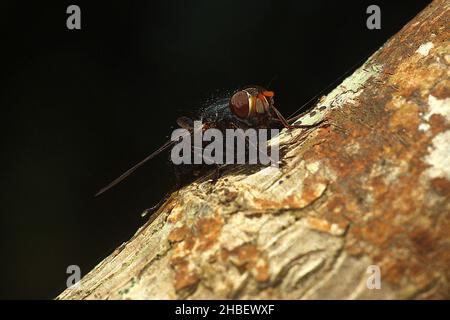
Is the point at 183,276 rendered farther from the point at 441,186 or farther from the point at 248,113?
the point at 248,113

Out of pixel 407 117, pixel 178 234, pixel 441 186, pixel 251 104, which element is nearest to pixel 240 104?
pixel 251 104

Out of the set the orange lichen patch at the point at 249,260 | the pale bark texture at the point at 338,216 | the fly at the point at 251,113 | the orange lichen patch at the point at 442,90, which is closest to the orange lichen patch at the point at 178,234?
the pale bark texture at the point at 338,216

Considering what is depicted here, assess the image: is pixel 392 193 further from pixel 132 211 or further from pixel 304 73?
pixel 132 211

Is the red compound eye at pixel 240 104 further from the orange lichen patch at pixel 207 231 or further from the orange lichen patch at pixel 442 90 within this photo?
the orange lichen patch at pixel 442 90

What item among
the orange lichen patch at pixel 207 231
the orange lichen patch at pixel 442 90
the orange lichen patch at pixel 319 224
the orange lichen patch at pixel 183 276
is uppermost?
the orange lichen patch at pixel 442 90

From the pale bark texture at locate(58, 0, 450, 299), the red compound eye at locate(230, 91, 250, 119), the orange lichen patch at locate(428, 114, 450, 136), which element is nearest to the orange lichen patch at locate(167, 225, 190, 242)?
the pale bark texture at locate(58, 0, 450, 299)
